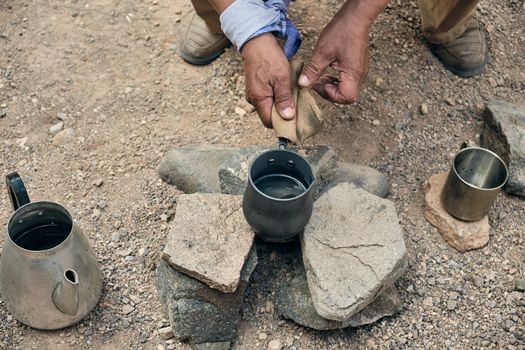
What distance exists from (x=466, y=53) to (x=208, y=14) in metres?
1.36

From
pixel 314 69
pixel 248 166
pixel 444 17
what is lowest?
pixel 248 166

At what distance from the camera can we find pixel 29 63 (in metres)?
3.68

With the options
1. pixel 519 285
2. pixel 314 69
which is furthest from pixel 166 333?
pixel 519 285

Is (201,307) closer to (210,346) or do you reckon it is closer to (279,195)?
(210,346)

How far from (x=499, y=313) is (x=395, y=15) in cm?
180

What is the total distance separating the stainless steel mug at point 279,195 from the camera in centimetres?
239

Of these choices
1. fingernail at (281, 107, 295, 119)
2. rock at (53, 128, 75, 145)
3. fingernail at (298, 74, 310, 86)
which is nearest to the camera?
fingernail at (281, 107, 295, 119)

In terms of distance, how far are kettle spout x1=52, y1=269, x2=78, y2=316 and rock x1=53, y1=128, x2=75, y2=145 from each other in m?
1.02

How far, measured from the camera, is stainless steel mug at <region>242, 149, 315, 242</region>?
2.39m

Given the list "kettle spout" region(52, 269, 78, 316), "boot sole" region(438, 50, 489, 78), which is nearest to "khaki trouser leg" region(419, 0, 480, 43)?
"boot sole" region(438, 50, 489, 78)

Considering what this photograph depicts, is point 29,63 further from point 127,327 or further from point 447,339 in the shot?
point 447,339

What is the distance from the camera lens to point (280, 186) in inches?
104

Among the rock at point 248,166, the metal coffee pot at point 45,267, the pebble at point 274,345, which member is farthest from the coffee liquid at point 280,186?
the metal coffee pot at point 45,267

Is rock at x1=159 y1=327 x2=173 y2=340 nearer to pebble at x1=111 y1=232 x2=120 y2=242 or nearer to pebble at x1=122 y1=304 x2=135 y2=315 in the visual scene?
pebble at x1=122 y1=304 x2=135 y2=315
